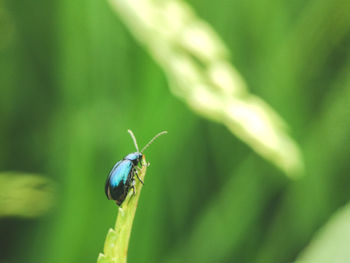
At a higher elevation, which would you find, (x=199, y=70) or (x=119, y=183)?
(x=199, y=70)

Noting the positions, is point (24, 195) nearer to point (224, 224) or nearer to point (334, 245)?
point (224, 224)

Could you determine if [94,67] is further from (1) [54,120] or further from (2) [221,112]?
(2) [221,112]

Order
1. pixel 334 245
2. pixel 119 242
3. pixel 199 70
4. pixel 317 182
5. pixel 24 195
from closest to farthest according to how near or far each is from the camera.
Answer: pixel 119 242, pixel 334 245, pixel 199 70, pixel 24 195, pixel 317 182

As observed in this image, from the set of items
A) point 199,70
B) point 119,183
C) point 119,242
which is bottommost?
point 119,242

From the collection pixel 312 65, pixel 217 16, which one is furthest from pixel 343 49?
pixel 217 16

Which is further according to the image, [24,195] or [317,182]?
[317,182]

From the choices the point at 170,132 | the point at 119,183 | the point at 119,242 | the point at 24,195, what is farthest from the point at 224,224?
the point at 119,242

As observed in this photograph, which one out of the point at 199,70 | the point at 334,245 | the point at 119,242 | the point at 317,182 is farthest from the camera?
the point at 317,182
